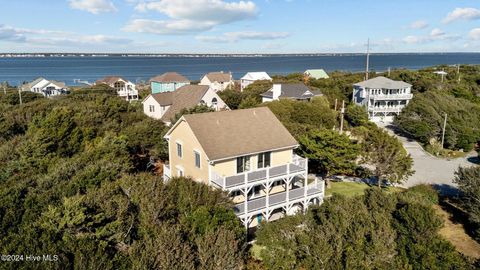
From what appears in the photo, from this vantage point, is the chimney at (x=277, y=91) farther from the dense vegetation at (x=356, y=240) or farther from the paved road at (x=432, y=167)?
the dense vegetation at (x=356, y=240)

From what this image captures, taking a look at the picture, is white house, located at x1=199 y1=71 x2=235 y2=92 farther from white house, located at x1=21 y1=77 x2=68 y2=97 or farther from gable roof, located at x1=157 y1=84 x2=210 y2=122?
gable roof, located at x1=157 y1=84 x2=210 y2=122

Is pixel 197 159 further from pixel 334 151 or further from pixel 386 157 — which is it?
pixel 386 157

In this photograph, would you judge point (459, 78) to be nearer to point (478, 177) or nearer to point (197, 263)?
point (478, 177)

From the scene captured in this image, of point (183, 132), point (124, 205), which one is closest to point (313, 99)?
point (183, 132)

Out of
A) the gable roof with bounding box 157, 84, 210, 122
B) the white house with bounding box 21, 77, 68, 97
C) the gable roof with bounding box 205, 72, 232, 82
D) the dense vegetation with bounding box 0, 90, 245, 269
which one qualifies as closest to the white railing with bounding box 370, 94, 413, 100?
the gable roof with bounding box 157, 84, 210, 122

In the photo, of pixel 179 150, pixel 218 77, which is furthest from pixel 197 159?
pixel 218 77

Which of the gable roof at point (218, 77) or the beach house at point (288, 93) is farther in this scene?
the gable roof at point (218, 77)

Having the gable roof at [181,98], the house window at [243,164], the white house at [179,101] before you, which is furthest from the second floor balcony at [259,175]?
the white house at [179,101]
